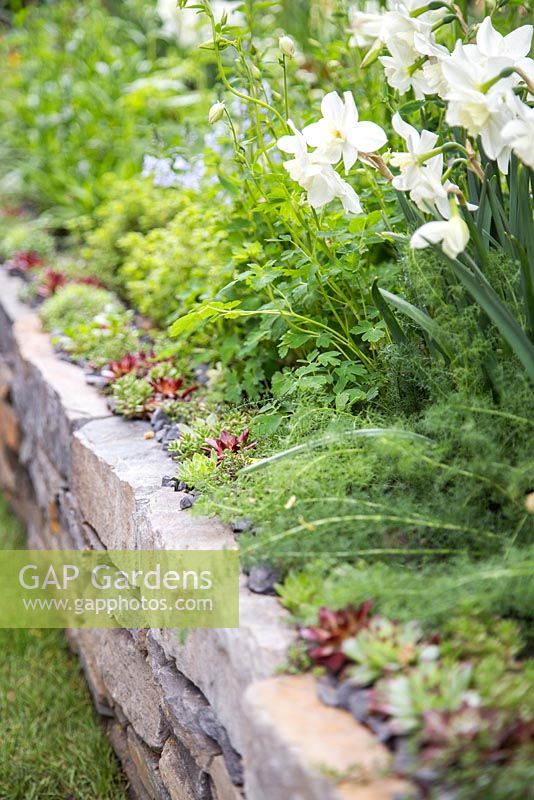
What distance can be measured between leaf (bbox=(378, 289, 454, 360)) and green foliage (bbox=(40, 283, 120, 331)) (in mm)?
1669

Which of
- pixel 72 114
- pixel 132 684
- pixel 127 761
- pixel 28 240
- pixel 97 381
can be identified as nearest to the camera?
pixel 132 684

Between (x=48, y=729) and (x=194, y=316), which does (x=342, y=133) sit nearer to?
(x=194, y=316)

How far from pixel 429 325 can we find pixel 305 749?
815mm

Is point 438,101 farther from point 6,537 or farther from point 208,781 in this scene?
point 6,537

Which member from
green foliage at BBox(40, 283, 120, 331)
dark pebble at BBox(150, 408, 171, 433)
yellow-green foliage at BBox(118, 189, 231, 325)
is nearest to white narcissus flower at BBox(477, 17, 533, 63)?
yellow-green foliage at BBox(118, 189, 231, 325)

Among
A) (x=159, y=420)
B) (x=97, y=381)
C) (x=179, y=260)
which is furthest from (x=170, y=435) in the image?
(x=179, y=260)

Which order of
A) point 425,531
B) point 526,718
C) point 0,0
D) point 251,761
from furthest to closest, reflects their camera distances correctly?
1. point 0,0
2. point 425,531
3. point 251,761
4. point 526,718

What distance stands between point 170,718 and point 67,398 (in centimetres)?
113

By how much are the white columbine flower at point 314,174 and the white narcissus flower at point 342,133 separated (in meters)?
0.02

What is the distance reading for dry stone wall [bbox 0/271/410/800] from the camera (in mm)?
1131

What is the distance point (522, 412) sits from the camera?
4.70 feet

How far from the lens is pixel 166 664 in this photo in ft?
5.75

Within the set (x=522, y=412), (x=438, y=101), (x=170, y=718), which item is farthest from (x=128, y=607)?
(x=438, y=101)

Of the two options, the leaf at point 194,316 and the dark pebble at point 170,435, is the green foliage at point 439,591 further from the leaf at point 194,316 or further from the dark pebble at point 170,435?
the dark pebble at point 170,435
